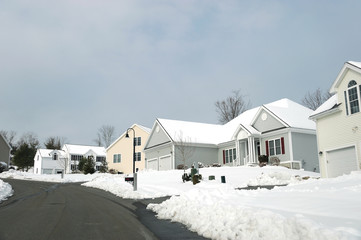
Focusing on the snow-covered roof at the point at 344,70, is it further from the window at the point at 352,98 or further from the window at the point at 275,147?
the window at the point at 275,147

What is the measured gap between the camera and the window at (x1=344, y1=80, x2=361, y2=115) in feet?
65.0

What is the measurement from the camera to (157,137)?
135 ft

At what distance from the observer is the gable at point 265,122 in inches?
1204

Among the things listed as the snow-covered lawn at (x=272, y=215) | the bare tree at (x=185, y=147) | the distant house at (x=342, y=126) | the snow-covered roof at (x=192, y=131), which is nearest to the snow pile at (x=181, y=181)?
the distant house at (x=342, y=126)

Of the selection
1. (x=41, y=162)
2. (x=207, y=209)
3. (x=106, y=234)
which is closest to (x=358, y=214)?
(x=207, y=209)

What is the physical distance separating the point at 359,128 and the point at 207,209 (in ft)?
47.3

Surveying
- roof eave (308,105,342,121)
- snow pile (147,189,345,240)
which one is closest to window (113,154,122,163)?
roof eave (308,105,342,121)

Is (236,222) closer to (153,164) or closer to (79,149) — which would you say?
(153,164)

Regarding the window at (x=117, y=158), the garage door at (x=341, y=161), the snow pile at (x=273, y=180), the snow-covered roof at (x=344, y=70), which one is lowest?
the snow pile at (x=273, y=180)

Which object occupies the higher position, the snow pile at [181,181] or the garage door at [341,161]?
the garage door at [341,161]

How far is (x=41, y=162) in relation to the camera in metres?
72.8

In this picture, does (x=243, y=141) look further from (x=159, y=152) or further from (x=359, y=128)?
(x=359, y=128)

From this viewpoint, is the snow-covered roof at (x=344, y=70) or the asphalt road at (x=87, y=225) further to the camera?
the snow-covered roof at (x=344, y=70)

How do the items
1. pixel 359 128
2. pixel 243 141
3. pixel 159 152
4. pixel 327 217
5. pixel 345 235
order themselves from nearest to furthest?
pixel 345 235
pixel 327 217
pixel 359 128
pixel 243 141
pixel 159 152
